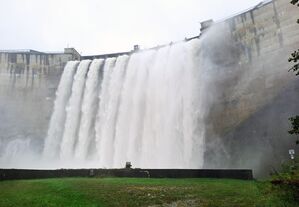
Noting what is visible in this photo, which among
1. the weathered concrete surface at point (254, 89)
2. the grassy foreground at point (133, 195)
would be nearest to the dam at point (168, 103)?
the weathered concrete surface at point (254, 89)

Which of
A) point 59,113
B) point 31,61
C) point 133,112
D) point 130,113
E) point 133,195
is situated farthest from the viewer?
point 31,61

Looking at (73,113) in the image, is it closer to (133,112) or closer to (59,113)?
(59,113)

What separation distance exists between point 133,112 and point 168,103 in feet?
12.8

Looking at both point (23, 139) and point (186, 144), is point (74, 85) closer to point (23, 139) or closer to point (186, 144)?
point (23, 139)

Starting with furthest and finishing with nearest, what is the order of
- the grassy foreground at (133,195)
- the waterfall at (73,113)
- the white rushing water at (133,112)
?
the waterfall at (73,113) → the white rushing water at (133,112) → the grassy foreground at (133,195)

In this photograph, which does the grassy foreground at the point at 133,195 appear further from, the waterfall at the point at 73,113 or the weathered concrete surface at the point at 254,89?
the waterfall at the point at 73,113

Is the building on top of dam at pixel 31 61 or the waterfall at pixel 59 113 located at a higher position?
the building on top of dam at pixel 31 61

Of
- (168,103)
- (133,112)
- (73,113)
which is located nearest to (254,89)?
(168,103)

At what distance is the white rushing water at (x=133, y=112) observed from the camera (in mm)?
29891

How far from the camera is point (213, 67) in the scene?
30.6m

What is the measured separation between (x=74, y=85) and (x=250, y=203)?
32042mm

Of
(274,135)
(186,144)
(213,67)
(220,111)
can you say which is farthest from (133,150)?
(274,135)

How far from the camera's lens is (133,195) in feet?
41.0

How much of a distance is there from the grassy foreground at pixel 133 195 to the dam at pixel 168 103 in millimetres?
12240
